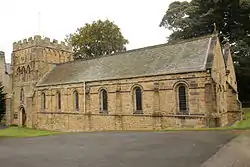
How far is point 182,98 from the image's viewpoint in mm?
18156

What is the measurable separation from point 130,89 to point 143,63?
3098mm

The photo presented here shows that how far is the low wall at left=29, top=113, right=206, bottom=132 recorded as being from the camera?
58.5ft

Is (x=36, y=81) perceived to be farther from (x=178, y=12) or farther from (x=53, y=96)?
(x=178, y=12)

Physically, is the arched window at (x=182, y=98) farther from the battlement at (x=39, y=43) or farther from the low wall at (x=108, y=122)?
the battlement at (x=39, y=43)

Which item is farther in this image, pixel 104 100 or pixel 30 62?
pixel 30 62

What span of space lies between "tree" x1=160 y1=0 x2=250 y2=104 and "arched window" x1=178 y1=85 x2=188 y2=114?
1565 cm

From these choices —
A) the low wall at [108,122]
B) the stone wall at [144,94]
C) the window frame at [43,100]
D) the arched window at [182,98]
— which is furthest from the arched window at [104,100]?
the window frame at [43,100]

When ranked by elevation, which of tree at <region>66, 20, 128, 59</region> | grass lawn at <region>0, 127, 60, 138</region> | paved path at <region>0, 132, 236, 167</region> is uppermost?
tree at <region>66, 20, 128, 59</region>

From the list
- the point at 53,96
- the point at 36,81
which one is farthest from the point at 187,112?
the point at 36,81

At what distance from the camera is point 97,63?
2719cm

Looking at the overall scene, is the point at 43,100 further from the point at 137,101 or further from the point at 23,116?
the point at 137,101

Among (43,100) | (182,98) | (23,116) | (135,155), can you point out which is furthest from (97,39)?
(135,155)

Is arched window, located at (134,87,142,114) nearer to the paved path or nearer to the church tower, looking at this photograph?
the paved path

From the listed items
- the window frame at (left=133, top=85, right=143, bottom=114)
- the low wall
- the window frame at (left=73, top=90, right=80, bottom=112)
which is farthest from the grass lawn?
the window frame at (left=133, top=85, right=143, bottom=114)
